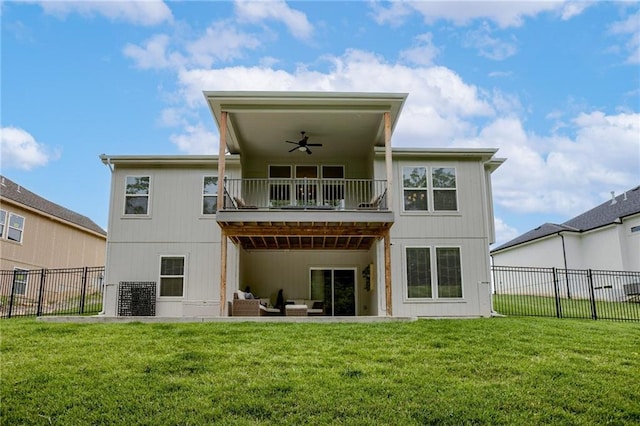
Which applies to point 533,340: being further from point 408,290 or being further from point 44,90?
point 44,90

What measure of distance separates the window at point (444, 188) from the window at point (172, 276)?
7723 millimetres

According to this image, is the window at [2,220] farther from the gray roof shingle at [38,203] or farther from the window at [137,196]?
the window at [137,196]

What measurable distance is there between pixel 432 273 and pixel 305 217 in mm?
4319

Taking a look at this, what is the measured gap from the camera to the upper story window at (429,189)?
1456 cm

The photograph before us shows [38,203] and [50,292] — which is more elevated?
[38,203]

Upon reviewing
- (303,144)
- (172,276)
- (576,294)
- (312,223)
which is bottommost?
(576,294)

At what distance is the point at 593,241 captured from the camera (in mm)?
21406

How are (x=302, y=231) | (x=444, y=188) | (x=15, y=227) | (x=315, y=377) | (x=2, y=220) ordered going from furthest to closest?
(x=15, y=227) → (x=2, y=220) → (x=444, y=188) → (x=302, y=231) → (x=315, y=377)

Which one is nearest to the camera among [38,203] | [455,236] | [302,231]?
[302,231]

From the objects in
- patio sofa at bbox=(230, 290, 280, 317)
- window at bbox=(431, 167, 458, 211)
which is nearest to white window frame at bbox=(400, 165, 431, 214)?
window at bbox=(431, 167, 458, 211)

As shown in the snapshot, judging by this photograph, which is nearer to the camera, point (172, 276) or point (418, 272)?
point (418, 272)

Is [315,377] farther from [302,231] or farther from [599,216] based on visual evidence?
[599,216]

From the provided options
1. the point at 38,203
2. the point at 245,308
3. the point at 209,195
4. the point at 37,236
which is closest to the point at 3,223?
the point at 37,236

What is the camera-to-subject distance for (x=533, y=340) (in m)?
9.23
